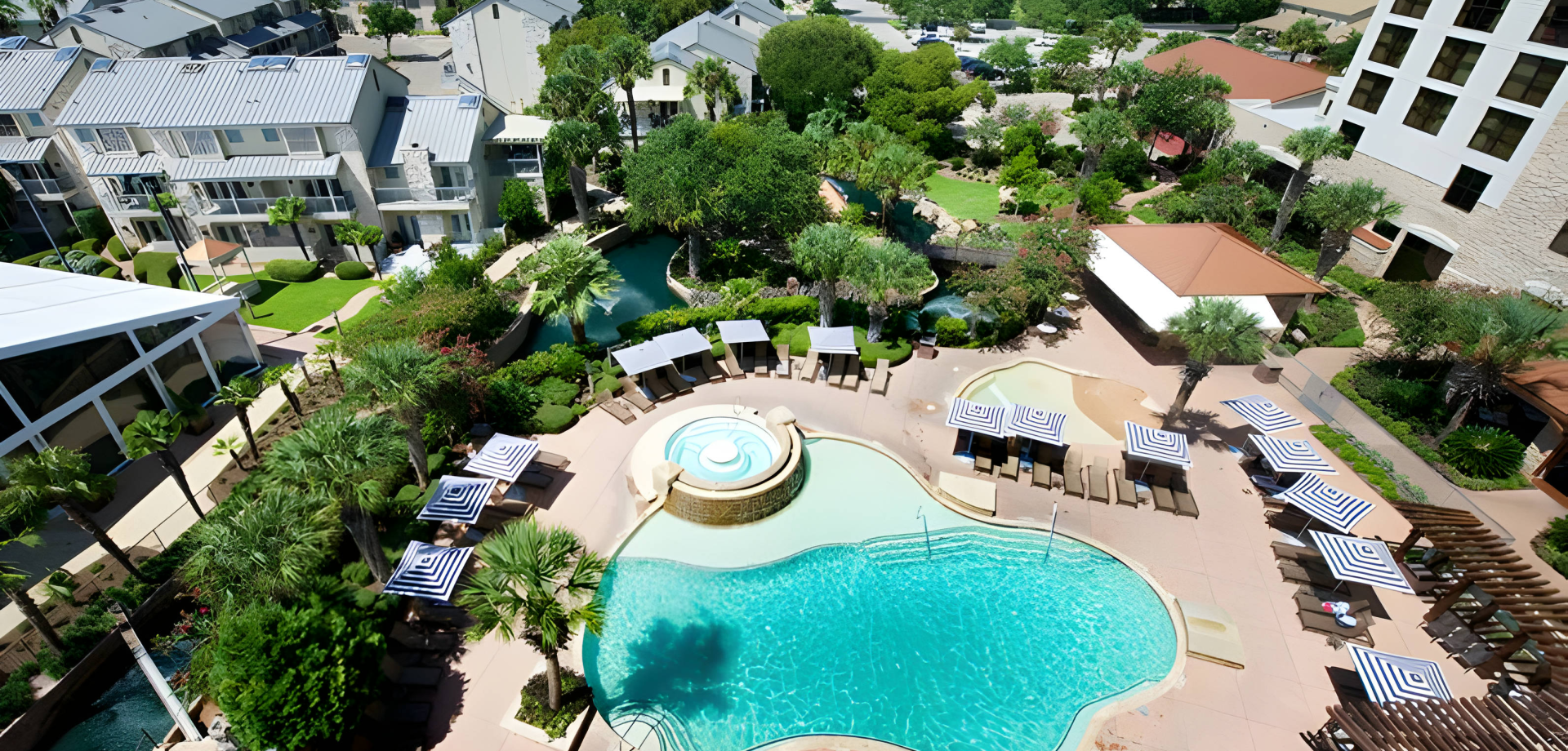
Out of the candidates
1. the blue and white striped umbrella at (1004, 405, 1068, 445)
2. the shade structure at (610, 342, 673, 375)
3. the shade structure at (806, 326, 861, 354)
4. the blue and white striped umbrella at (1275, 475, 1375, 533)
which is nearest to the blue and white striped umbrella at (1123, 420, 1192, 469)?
the blue and white striped umbrella at (1004, 405, 1068, 445)

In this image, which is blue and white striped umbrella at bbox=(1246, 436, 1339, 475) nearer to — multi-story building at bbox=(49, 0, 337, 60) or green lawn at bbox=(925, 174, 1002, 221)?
green lawn at bbox=(925, 174, 1002, 221)

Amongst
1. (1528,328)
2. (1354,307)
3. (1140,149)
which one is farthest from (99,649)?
(1140,149)

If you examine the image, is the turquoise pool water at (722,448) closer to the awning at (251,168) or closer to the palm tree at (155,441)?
the palm tree at (155,441)

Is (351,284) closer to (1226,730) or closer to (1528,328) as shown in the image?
(1226,730)

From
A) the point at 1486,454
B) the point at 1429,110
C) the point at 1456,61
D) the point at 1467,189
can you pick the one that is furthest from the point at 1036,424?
the point at 1456,61

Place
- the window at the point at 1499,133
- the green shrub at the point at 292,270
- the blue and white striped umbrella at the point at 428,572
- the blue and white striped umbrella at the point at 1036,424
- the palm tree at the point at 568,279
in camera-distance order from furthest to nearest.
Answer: the green shrub at the point at 292,270, the window at the point at 1499,133, the palm tree at the point at 568,279, the blue and white striped umbrella at the point at 1036,424, the blue and white striped umbrella at the point at 428,572

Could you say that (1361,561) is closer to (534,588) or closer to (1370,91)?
(534,588)

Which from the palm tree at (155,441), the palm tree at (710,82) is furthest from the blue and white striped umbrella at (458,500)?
the palm tree at (710,82)
